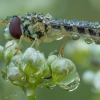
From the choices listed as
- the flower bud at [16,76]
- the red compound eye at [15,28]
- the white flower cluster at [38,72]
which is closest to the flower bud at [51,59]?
the white flower cluster at [38,72]

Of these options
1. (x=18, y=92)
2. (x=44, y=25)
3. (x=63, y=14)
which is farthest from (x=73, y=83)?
(x=63, y=14)

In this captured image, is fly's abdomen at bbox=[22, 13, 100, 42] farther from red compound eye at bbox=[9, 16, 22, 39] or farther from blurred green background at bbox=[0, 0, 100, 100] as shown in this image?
blurred green background at bbox=[0, 0, 100, 100]

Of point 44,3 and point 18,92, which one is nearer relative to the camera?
point 18,92

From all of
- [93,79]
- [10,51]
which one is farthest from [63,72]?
[93,79]

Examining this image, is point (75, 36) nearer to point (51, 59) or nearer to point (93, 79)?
point (51, 59)

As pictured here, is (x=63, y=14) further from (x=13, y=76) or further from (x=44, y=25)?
(x=13, y=76)
